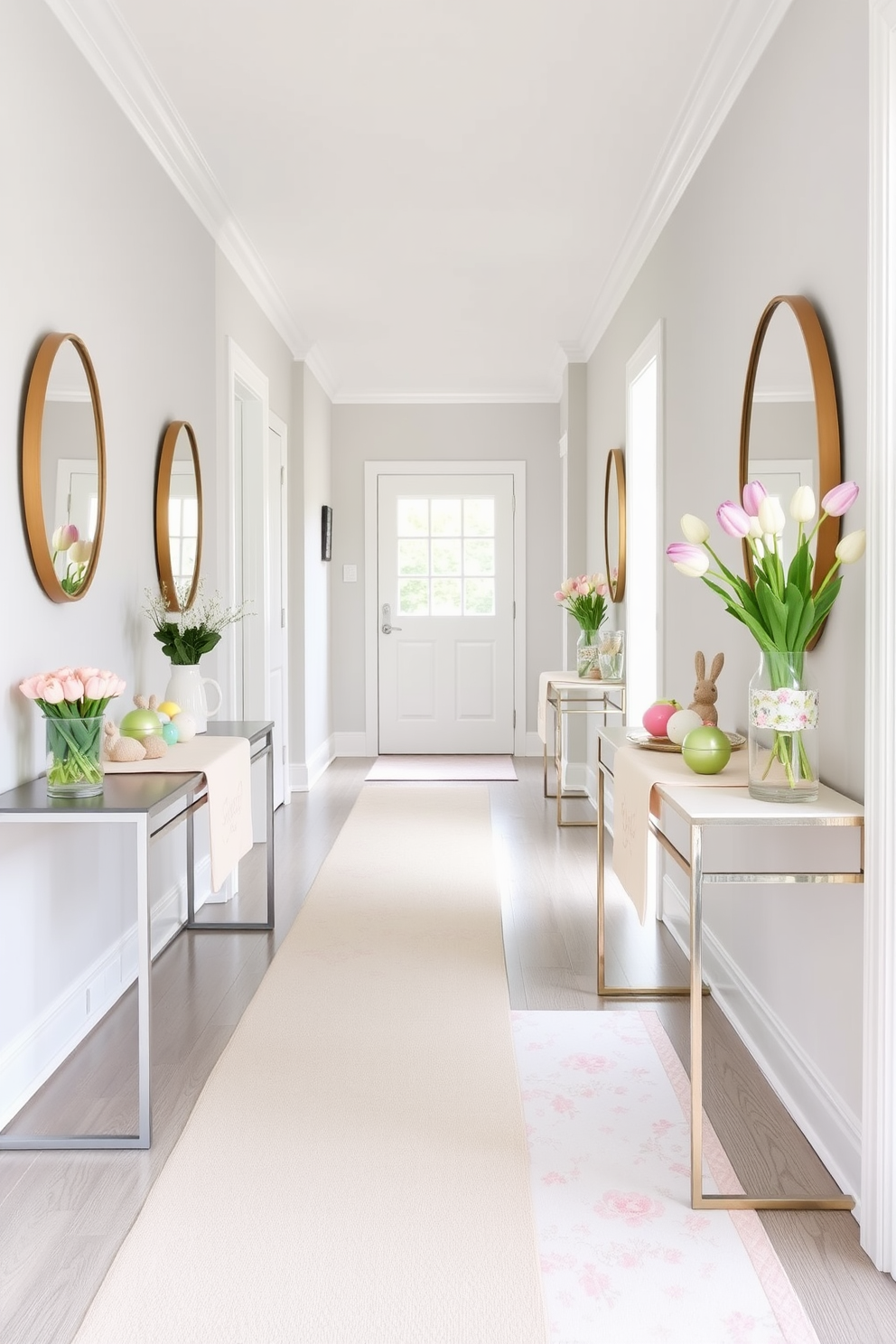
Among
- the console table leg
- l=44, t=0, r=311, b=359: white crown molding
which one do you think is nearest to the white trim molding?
the console table leg

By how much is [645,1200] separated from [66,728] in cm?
150

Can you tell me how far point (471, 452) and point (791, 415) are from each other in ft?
17.5

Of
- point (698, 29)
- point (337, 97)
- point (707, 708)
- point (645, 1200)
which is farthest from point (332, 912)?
point (698, 29)

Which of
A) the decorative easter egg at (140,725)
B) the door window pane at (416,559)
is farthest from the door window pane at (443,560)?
the decorative easter egg at (140,725)

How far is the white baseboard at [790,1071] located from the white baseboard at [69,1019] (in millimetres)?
1719

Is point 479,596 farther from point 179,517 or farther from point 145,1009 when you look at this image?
point 145,1009

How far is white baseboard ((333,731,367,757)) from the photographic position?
777 centimetres

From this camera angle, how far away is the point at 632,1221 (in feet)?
6.30

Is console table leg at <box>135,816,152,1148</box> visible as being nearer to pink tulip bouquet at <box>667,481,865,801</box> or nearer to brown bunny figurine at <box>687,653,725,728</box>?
pink tulip bouquet at <box>667,481,865,801</box>

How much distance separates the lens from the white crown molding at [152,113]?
2.63 metres

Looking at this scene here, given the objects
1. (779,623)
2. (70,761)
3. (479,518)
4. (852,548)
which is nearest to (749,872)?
(779,623)

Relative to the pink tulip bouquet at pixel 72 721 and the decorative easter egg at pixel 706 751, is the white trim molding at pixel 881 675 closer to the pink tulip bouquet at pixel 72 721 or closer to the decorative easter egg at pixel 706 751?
the decorative easter egg at pixel 706 751

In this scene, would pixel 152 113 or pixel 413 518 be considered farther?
pixel 413 518

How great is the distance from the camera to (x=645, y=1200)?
1.99m
